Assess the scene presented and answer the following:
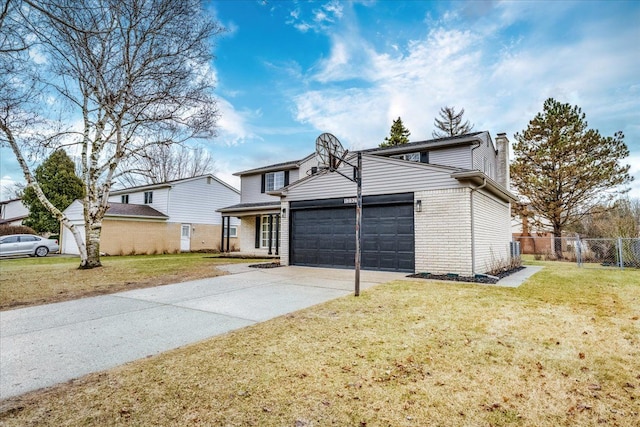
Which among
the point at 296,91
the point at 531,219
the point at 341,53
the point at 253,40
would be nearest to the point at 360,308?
the point at 253,40

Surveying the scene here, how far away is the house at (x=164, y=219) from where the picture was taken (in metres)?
21.4

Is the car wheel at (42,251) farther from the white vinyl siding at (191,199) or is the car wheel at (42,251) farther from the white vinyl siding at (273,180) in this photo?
the white vinyl siding at (273,180)

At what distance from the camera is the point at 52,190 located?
27000 mm

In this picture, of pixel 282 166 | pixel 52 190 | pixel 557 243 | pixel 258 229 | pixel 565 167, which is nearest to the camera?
pixel 282 166

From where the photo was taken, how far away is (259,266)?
1273 centimetres

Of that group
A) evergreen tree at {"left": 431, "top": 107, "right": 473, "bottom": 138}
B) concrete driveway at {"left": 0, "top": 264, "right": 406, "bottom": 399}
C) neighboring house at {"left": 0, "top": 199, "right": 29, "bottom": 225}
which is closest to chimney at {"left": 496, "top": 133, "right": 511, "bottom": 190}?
concrete driveway at {"left": 0, "top": 264, "right": 406, "bottom": 399}

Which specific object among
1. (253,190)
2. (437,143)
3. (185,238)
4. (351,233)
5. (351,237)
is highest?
(437,143)

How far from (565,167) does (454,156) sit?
10276mm

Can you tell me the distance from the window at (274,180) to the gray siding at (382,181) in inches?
258

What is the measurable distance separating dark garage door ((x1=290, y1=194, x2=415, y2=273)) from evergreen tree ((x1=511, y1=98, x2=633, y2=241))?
15.3 metres

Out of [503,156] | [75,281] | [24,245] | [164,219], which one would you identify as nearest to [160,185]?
[164,219]

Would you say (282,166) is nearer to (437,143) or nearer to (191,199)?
(437,143)

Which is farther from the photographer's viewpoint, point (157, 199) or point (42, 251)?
point (157, 199)

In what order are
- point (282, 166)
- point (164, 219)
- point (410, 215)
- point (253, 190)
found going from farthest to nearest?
point (164, 219) < point (253, 190) < point (282, 166) < point (410, 215)
